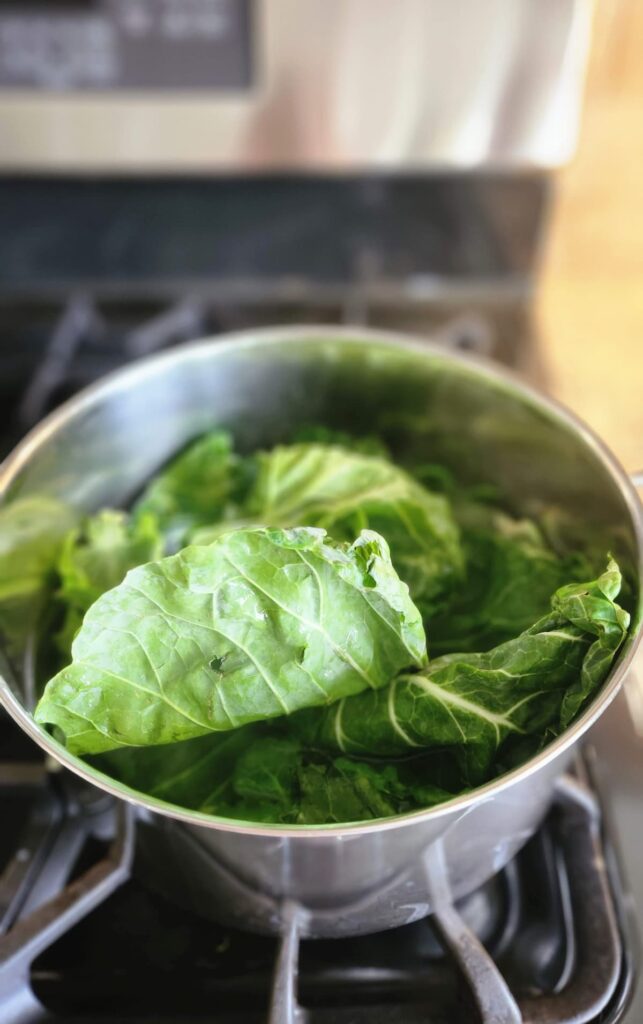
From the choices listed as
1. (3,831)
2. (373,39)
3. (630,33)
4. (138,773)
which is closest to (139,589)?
(138,773)

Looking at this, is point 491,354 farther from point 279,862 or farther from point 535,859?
point 279,862

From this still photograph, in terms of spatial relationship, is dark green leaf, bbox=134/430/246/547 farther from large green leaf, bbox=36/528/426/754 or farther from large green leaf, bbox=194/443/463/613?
large green leaf, bbox=36/528/426/754

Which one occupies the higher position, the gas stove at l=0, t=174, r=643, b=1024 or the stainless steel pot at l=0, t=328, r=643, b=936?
the stainless steel pot at l=0, t=328, r=643, b=936

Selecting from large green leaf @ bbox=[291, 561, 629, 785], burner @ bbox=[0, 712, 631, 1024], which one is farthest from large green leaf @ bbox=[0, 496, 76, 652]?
large green leaf @ bbox=[291, 561, 629, 785]

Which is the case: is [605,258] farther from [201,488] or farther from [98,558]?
[98,558]

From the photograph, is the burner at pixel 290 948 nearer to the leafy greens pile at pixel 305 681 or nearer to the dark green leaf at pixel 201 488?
the leafy greens pile at pixel 305 681

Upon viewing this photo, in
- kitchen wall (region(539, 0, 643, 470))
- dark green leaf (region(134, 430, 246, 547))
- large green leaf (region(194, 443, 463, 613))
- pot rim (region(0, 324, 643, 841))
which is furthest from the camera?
kitchen wall (region(539, 0, 643, 470))
